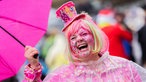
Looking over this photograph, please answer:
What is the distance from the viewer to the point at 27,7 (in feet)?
21.3

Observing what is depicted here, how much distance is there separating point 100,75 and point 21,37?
0.88 meters

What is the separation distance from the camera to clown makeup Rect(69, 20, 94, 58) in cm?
604

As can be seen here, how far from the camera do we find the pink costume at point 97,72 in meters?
6.07

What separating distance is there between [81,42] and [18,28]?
0.70 metres

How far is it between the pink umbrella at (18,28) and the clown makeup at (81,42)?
468 millimetres

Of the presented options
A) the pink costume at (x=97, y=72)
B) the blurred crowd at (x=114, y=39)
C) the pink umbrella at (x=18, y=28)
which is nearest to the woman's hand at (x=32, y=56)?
the pink costume at (x=97, y=72)

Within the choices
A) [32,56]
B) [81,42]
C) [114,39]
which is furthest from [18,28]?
[114,39]

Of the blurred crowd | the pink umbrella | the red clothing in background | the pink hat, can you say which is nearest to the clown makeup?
the pink hat

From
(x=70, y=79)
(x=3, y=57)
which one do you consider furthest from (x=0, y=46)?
(x=70, y=79)

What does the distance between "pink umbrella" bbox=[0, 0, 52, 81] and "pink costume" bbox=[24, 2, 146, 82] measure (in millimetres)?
388

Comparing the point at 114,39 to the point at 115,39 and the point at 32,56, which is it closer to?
the point at 115,39

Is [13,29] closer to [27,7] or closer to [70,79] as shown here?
[27,7]

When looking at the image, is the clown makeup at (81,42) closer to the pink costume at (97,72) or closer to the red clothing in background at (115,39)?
the pink costume at (97,72)

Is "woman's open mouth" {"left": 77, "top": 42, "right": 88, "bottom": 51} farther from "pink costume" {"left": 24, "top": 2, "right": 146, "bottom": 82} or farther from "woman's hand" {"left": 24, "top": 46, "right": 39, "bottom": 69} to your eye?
"woman's hand" {"left": 24, "top": 46, "right": 39, "bottom": 69}
